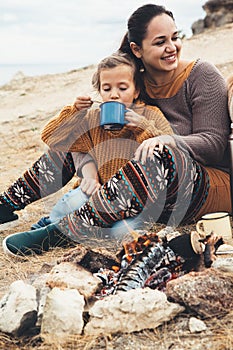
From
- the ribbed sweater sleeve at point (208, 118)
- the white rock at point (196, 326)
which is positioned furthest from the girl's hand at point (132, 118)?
the white rock at point (196, 326)

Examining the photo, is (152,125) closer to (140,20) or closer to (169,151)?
(169,151)

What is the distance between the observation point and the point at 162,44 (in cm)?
320

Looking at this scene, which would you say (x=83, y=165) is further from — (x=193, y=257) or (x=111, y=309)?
(x=111, y=309)

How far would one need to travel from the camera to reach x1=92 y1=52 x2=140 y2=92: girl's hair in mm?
3168

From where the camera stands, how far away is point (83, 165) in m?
3.42

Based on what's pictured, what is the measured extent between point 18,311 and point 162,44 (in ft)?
5.70

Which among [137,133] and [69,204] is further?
[69,204]

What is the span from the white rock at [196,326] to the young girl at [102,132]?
49.1 inches

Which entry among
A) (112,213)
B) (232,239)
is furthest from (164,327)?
(232,239)

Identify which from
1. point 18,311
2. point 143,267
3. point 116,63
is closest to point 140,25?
point 116,63

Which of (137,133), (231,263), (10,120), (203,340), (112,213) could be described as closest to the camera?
(203,340)

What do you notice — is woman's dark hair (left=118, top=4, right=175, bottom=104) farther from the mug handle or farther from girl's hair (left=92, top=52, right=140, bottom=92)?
the mug handle

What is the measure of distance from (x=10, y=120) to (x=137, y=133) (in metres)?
7.00

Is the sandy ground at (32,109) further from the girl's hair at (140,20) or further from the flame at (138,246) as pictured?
the flame at (138,246)
